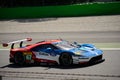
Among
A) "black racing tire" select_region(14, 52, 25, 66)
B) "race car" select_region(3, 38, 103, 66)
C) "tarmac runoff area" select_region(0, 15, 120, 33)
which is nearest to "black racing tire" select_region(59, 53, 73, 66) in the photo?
"race car" select_region(3, 38, 103, 66)

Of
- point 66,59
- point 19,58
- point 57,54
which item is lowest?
point 19,58

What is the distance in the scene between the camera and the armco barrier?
38.4m

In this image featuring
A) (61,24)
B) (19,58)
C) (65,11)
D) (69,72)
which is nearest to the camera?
(69,72)

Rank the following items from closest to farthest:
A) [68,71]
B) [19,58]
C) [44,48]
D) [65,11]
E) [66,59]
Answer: [68,71], [66,59], [44,48], [19,58], [65,11]

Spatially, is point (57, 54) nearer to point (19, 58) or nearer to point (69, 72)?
point (69, 72)

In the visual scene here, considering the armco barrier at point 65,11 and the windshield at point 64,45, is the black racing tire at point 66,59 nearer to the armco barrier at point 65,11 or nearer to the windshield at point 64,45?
the windshield at point 64,45

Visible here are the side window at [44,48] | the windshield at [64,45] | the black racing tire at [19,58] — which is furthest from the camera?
the black racing tire at [19,58]

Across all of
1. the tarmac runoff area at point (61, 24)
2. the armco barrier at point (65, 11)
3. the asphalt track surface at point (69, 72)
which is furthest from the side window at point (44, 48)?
the armco barrier at point (65, 11)

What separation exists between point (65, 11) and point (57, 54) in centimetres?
2661

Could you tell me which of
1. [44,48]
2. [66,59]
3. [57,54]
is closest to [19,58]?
[44,48]

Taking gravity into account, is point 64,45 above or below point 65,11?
above

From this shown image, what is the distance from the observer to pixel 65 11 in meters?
40.2

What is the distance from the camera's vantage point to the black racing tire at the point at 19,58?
15.0 m

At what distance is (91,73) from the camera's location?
12.1m
